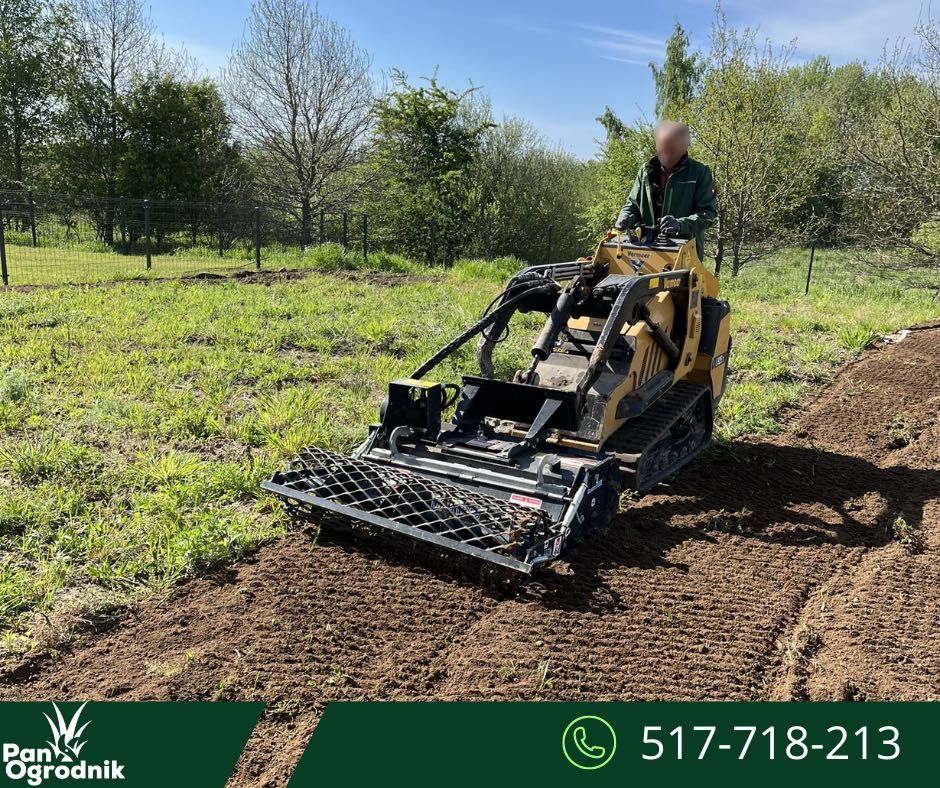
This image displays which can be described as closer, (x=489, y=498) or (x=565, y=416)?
(x=489, y=498)

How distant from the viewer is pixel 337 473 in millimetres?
4891

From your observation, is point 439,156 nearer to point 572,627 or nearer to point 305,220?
point 305,220

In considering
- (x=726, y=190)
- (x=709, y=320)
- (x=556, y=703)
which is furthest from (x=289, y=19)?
(x=556, y=703)

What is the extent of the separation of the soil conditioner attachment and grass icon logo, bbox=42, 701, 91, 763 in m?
1.71

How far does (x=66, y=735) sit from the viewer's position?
3018 mm

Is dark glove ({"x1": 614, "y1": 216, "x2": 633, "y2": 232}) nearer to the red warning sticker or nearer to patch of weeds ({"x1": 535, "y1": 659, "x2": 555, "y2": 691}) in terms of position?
the red warning sticker

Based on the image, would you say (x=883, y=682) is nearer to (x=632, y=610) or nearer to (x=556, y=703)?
(x=632, y=610)

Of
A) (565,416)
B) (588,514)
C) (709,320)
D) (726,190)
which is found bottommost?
(588,514)

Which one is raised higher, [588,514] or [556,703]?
[588,514]

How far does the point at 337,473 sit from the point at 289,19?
21.7 meters

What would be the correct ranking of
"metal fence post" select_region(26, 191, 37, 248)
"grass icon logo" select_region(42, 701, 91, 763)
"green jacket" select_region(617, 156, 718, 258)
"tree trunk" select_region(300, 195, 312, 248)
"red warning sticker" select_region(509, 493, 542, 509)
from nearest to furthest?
1. "grass icon logo" select_region(42, 701, 91, 763)
2. "red warning sticker" select_region(509, 493, 542, 509)
3. "green jacket" select_region(617, 156, 718, 258)
4. "metal fence post" select_region(26, 191, 37, 248)
5. "tree trunk" select_region(300, 195, 312, 248)

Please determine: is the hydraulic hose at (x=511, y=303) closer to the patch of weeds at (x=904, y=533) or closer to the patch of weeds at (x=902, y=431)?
the patch of weeds at (x=904, y=533)

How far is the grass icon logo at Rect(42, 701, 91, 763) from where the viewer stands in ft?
9.62

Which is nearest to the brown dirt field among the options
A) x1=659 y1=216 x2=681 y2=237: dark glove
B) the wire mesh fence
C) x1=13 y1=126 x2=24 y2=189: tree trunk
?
x1=659 y1=216 x2=681 y2=237: dark glove
